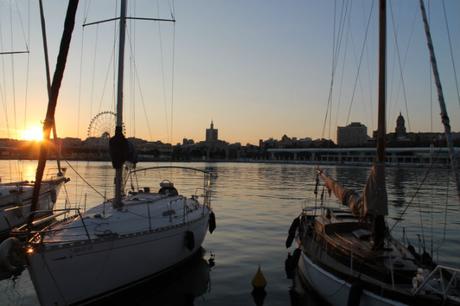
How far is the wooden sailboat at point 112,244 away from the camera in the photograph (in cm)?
1273

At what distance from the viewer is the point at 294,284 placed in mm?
18000

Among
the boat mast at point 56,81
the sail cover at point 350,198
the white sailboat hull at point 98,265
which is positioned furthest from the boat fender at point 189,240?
the boat mast at point 56,81

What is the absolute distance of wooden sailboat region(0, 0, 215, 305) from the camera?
12.7m

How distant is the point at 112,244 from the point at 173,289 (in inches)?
151

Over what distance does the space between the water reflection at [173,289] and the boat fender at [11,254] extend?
9.07 feet

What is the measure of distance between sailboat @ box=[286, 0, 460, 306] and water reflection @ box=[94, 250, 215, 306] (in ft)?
12.8

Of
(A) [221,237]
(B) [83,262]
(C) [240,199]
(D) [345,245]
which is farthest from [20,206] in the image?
(C) [240,199]

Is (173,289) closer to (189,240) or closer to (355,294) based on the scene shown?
(189,240)

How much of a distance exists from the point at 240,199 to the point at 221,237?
22.5 meters

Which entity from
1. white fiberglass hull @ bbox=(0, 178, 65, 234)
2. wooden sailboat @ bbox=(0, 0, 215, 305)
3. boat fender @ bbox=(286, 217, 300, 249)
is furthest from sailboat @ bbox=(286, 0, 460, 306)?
white fiberglass hull @ bbox=(0, 178, 65, 234)

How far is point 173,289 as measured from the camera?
56.3 ft

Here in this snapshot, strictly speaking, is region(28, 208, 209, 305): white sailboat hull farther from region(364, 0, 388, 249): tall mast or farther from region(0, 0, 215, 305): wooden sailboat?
region(364, 0, 388, 249): tall mast

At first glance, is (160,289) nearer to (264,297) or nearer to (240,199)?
(264,297)

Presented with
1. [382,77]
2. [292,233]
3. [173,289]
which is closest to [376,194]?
[382,77]
